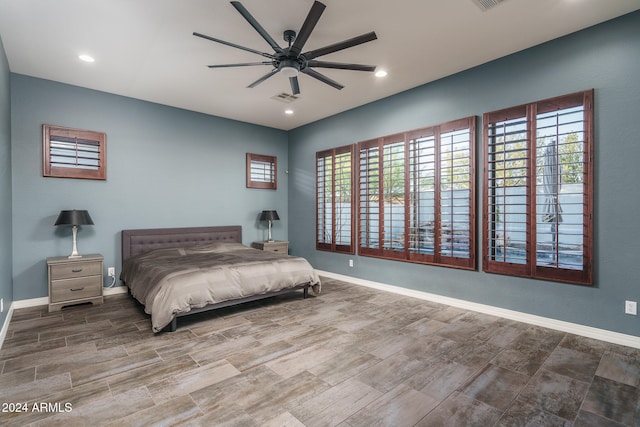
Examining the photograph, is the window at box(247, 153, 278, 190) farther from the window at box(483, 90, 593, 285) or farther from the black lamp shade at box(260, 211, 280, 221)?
the window at box(483, 90, 593, 285)

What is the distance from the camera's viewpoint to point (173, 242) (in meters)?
5.33

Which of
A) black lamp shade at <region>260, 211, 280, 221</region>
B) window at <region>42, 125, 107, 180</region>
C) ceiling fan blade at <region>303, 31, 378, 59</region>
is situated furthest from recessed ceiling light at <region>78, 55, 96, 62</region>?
black lamp shade at <region>260, 211, 280, 221</region>

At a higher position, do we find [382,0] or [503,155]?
[382,0]

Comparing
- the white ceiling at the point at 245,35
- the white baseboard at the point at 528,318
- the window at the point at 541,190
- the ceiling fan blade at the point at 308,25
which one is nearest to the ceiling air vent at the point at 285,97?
the white ceiling at the point at 245,35

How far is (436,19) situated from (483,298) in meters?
3.19

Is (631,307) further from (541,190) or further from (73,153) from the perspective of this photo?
(73,153)

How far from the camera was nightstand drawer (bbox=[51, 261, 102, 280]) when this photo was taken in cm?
392

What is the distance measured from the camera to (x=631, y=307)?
2.93 m

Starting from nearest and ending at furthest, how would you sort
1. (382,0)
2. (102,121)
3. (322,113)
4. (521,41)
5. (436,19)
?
1. (382,0)
2. (436,19)
3. (521,41)
4. (102,121)
5. (322,113)

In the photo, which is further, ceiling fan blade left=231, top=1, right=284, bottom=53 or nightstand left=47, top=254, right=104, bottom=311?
nightstand left=47, top=254, right=104, bottom=311

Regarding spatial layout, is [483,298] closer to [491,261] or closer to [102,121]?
[491,261]

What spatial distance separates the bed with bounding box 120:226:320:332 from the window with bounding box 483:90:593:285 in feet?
8.23

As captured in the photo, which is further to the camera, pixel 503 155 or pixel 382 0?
pixel 503 155

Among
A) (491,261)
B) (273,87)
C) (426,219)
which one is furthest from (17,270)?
(491,261)
